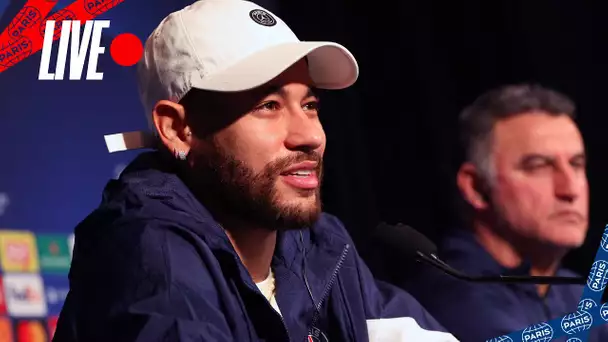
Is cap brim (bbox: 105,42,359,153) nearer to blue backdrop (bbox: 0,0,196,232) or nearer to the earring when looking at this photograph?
the earring

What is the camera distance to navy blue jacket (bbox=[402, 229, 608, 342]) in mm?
1913

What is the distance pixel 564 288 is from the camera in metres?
1.98

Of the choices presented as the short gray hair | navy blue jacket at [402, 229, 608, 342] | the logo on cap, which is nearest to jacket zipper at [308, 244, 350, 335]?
the logo on cap

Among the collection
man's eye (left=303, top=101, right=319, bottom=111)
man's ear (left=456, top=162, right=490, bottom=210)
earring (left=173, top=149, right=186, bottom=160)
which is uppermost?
man's eye (left=303, top=101, right=319, bottom=111)

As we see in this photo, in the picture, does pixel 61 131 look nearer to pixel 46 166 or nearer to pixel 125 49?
pixel 46 166

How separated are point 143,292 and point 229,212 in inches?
11.1

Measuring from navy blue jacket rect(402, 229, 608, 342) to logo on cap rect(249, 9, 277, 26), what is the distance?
30.3 inches

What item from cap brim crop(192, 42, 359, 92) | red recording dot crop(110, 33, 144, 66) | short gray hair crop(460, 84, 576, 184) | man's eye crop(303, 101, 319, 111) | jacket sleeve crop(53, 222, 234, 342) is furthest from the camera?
short gray hair crop(460, 84, 576, 184)

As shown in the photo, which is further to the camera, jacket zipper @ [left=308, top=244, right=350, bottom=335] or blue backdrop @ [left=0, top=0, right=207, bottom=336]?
blue backdrop @ [left=0, top=0, right=207, bottom=336]

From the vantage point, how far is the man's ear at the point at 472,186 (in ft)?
6.68

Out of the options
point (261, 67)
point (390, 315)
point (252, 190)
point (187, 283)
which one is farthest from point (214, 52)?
point (390, 315)

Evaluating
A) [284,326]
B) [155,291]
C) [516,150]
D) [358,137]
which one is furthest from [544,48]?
[155,291]

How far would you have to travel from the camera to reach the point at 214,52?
53.9 inches

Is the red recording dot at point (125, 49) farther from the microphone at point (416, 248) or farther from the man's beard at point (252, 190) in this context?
the microphone at point (416, 248)
